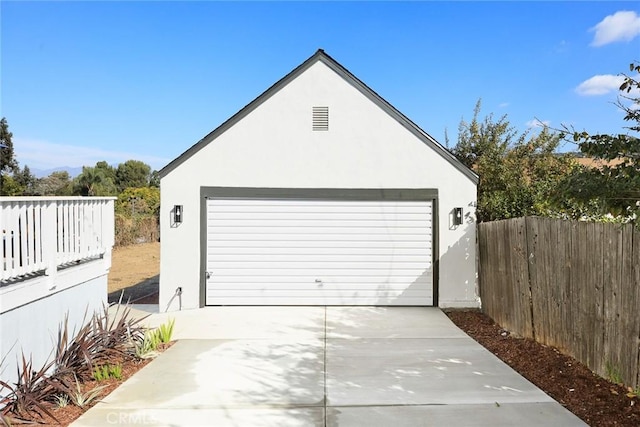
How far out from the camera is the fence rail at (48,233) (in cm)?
450

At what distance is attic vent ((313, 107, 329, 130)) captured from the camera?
8977 mm

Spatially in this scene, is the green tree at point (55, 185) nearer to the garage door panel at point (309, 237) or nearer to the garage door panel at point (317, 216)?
the garage door panel at point (309, 237)

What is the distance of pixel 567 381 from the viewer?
4684 mm

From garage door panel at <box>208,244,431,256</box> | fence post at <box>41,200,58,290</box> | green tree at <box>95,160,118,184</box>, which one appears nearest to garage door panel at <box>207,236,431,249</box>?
garage door panel at <box>208,244,431,256</box>

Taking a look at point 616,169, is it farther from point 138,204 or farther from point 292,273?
point 138,204

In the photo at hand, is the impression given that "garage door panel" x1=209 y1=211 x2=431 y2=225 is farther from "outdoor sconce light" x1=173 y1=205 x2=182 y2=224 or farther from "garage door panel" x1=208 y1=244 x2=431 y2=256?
"outdoor sconce light" x1=173 y1=205 x2=182 y2=224

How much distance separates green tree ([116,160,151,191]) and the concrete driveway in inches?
1590

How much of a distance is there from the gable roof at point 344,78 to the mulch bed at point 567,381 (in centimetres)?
387

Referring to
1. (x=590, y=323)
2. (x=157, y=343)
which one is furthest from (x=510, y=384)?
(x=157, y=343)

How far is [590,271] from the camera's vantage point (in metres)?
4.85

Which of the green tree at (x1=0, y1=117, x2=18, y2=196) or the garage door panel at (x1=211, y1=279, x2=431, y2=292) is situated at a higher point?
the green tree at (x1=0, y1=117, x2=18, y2=196)

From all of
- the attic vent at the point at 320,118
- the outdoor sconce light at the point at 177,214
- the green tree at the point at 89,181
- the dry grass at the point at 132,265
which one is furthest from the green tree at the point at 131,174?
the attic vent at the point at 320,118

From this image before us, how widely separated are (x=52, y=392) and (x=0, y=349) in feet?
2.20

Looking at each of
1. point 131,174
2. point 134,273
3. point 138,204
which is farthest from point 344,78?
point 131,174
